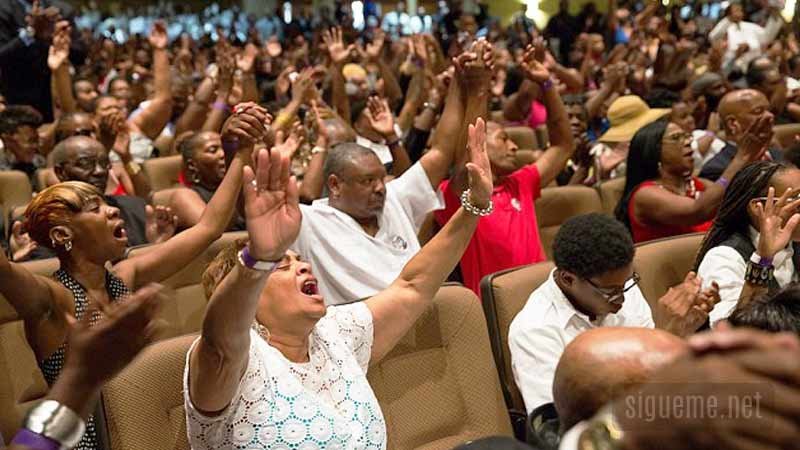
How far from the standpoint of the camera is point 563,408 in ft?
4.01

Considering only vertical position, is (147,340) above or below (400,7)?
above

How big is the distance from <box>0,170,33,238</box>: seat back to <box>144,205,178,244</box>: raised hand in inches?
38.8

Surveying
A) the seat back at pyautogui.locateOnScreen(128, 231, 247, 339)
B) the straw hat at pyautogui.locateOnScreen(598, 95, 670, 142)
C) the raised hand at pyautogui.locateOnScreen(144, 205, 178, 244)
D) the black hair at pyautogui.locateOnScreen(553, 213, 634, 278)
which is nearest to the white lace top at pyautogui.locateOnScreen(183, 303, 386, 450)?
the black hair at pyautogui.locateOnScreen(553, 213, 634, 278)

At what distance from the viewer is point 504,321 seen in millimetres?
2564

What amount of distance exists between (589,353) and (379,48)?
6267mm

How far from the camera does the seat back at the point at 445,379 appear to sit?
2.41 m

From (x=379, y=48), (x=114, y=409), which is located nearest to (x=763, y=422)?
(x=114, y=409)

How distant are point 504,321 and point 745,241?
87 cm

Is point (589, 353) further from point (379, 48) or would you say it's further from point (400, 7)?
point (400, 7)

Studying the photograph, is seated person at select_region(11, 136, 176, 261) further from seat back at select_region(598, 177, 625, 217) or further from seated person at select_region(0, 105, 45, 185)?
seat back at select_region(598, 177, 625, 217)

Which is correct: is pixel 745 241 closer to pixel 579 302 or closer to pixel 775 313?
pixel 579 302

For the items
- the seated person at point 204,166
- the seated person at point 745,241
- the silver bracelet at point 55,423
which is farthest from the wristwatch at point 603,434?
the seated person at point 204,166

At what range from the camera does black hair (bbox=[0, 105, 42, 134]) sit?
15.9 ft

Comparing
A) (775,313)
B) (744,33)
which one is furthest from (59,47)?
(744,33)
